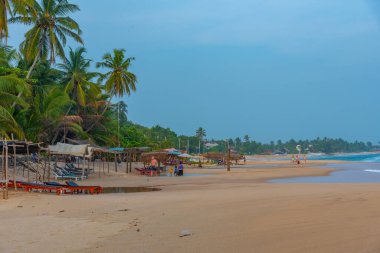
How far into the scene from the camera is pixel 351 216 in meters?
9.24

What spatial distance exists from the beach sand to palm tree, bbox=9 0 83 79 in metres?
19.6

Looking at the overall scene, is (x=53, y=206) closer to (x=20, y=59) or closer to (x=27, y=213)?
(x=27, y=213)

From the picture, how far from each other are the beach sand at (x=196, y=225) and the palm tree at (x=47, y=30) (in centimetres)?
1959

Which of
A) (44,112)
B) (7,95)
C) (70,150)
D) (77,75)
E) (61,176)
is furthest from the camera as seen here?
(77,75)

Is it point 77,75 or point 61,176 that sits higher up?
point 77,75

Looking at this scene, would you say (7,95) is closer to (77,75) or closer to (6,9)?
(6,9)

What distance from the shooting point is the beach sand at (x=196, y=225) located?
21.6 ft

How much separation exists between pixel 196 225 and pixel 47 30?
25896mm

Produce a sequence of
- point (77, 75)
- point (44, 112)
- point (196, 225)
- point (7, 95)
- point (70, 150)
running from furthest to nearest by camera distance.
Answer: point (77, 75) < point (44, 112) < point (70, 150) < point (7, 95) < point (196, 225)

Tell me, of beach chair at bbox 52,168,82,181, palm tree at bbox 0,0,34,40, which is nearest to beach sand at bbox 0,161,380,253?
palm tree at bbox 0,0,34,40

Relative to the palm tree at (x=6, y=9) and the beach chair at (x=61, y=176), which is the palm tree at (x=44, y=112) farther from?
the palm tree at (x=6, y=9)

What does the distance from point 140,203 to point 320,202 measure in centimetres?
528

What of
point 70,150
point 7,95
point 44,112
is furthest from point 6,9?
point 44,112

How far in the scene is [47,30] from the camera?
30484mm
